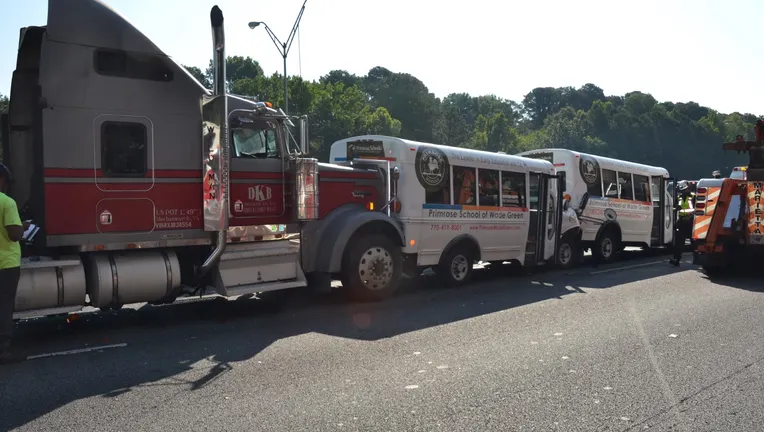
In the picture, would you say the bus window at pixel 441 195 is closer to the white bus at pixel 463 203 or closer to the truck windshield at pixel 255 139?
the white bus at pixel 463 203

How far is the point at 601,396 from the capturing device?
18.1ft

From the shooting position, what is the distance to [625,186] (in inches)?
661

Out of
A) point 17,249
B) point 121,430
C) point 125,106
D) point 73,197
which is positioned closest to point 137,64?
point 125,106

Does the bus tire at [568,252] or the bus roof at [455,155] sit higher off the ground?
the bus roof at [455,155]

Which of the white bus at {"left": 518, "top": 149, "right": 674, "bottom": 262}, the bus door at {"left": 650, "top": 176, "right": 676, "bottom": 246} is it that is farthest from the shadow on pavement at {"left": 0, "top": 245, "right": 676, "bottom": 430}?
the bus door at {"left": 650, "top": 176, "right": 676, "bottom": 246}

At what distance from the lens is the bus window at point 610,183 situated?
638 inches

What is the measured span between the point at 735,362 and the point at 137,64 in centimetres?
763

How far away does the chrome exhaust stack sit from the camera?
8273 millimetres

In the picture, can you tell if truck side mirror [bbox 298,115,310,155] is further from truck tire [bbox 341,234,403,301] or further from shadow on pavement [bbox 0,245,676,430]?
shadow on pavement [bbox 0,245,676,430]

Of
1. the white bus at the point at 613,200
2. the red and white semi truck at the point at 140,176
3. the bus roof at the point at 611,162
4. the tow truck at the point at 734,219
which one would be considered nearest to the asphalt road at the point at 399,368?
the red and white semi truck at the point at 140,176

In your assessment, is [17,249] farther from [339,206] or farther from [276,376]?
[339,206]

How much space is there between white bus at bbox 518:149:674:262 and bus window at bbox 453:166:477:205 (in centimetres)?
297

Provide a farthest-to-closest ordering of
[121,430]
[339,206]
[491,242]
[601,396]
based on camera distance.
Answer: [491,242] → [339,206] → [601,396] → [121,430]

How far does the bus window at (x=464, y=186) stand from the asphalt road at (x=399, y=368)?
2.27m
